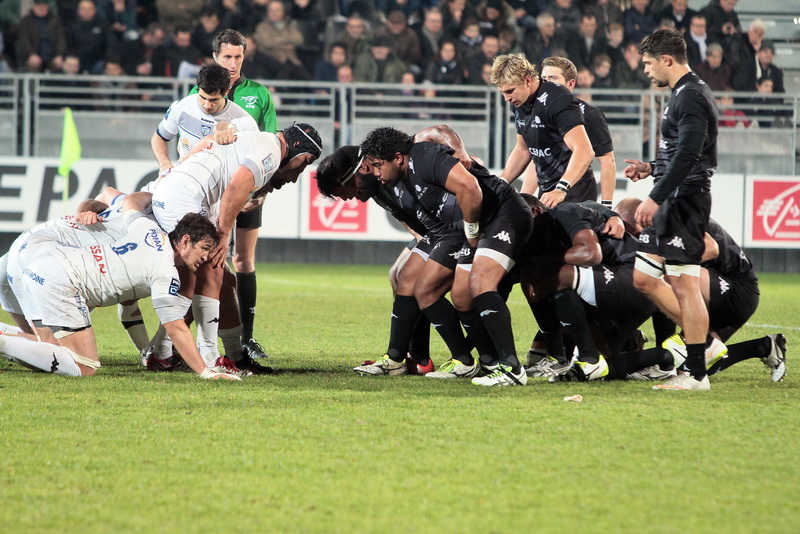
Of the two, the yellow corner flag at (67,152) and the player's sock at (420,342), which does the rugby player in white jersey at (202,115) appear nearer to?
the player's sock at (420,342)

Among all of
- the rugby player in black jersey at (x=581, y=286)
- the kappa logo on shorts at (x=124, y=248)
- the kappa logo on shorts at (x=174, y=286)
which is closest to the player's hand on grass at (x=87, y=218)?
the kappa logo on shorts at (x=124, y=248)

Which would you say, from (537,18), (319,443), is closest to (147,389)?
(319,443)

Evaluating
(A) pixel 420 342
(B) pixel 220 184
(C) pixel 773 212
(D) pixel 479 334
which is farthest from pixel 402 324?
(C) pixel 773 212

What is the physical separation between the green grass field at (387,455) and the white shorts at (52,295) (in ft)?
1.13

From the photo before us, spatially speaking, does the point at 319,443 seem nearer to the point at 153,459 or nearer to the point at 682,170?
the point at 153,459

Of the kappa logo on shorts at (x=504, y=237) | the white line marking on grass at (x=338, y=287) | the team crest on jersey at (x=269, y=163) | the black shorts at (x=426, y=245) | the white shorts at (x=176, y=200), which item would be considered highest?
the team crest on jersey at (x=269, y=163)

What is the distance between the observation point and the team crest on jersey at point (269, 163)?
6047 millimetres

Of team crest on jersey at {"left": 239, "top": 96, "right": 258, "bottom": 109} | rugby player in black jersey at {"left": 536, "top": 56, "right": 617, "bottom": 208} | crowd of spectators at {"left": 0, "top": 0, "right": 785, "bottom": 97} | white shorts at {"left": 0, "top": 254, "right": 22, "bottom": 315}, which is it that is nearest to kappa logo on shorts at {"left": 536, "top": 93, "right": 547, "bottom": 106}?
rugby player in black jersey at {"left": 536, "top": 56, "right": 617, "bottom": 208}

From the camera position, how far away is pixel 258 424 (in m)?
4.44

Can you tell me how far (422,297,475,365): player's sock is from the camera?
6176mm

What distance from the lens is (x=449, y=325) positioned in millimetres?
6188

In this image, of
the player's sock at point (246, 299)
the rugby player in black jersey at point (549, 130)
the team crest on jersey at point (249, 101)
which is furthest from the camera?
the team crest on jersey at point (249, 101)

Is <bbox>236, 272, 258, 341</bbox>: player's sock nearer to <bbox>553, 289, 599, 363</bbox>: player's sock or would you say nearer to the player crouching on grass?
the player crouching on grass

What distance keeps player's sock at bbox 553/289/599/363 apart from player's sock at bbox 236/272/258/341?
2.27 meters
